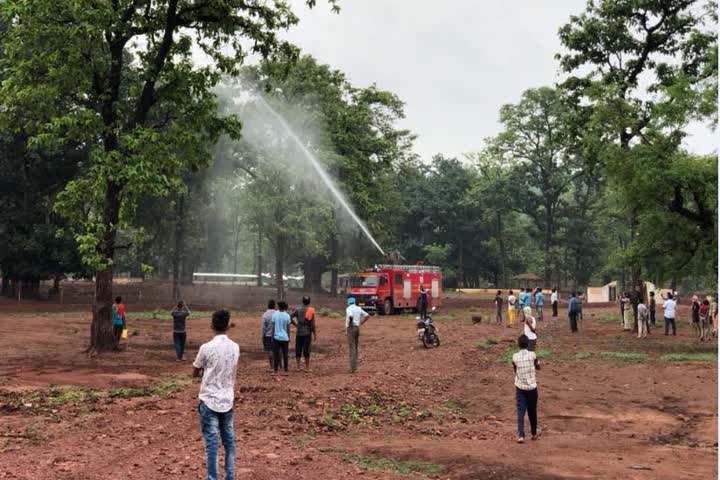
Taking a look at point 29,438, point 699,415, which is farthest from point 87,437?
point 699,415

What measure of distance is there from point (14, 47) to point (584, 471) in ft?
62.2

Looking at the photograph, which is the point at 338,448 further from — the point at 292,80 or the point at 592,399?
the point at 292,80

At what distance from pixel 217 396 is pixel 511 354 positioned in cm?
1624

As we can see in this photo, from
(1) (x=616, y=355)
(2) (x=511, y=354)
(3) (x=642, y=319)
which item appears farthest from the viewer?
(3) (x=642, y=319)

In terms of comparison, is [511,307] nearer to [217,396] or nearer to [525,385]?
[525,385]

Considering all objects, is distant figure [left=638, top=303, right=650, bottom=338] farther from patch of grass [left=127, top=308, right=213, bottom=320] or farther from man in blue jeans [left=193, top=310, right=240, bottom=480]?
man in blue jeans [left=193, top=310, right=240, bottom=480]

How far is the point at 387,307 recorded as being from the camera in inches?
1566

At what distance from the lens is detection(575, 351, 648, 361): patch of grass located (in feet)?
70.4

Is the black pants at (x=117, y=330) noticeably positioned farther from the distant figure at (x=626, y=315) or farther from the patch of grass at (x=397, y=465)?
the distant figure at (x=626, y=315)

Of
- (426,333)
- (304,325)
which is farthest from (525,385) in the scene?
(426,333)

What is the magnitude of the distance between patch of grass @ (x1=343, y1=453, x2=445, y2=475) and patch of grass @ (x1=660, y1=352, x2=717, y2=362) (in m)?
14.8

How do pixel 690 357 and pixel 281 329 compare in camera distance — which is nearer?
pixel 281 329

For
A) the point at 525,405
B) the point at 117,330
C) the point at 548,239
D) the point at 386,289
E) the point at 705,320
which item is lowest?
the point at 525,405

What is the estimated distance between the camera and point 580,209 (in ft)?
249
